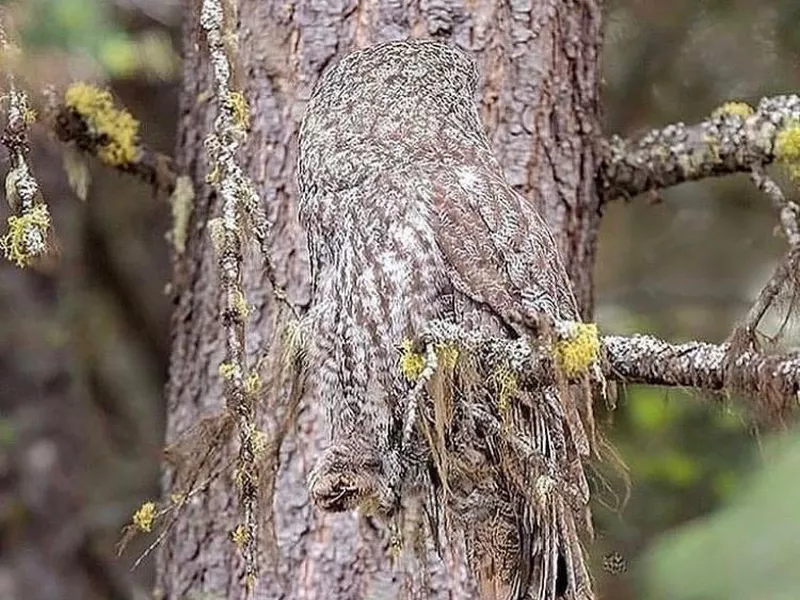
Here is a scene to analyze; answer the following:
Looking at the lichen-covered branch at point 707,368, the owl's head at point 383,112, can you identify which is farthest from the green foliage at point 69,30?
the lichen-covered branch at point 707,368

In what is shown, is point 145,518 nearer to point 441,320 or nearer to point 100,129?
point 441,320

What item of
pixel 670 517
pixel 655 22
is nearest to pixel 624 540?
pixel 670 517

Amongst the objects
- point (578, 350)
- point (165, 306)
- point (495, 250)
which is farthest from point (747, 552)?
point (165, 306)

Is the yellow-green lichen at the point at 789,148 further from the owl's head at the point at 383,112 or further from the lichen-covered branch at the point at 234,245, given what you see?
the lichen-covered branch at the point at 234,245

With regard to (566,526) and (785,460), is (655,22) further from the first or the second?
(785,460)

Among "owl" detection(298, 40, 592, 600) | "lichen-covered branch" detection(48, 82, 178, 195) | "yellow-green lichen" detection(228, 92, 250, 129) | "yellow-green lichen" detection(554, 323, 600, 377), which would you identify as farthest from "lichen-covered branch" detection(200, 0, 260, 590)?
"lichen-covered branch" detection(48, 82, 178, 195)
